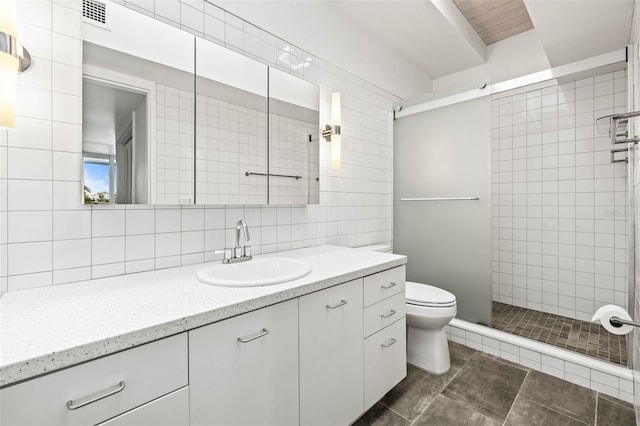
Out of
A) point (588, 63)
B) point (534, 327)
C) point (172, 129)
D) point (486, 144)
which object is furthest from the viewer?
point (534, 327)

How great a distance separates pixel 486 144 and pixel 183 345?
229cm

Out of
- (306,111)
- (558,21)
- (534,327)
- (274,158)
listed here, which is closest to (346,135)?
(306,111)

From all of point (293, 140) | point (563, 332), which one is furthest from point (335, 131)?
point (563, 332)

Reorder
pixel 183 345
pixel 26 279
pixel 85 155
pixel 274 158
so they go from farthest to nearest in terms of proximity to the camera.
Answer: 1. pixel 274 158
2. pixel 85 155
3. pixel 26 279
4. pixel 183 345

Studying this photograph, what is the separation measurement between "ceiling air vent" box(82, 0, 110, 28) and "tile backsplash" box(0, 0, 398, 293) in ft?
0.11

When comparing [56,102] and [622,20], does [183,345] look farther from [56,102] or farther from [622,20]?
[622,20]

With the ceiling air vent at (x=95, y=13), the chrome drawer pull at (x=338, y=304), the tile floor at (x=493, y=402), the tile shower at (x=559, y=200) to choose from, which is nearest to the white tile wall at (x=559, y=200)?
the tile shower at (x=559, y=200)

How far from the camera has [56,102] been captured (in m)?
1.05

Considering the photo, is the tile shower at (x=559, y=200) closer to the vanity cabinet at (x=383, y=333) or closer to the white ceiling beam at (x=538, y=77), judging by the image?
the white ceiling beam at (x=538, y=77)

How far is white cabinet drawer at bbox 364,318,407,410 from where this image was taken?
138cm

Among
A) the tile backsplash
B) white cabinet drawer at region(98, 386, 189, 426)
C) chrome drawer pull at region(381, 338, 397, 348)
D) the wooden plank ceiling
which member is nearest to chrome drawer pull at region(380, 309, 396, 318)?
chrome drawer pull at region(381, 338, 397, 348)

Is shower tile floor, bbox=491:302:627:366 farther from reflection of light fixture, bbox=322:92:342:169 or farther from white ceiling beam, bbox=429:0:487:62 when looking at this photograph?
white ceiling beam, bbox=429:0:487:62

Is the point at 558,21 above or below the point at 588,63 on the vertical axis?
above

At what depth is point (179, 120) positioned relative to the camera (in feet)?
Result: 4.33
